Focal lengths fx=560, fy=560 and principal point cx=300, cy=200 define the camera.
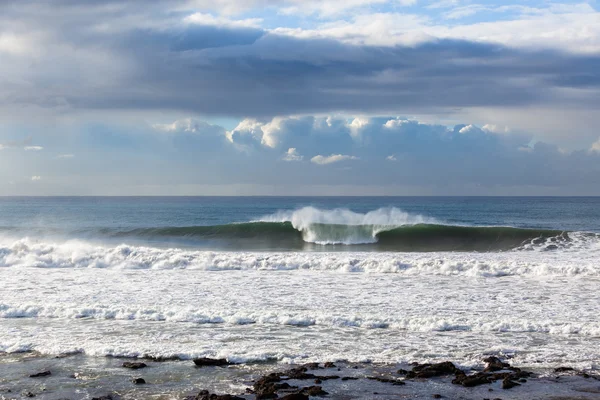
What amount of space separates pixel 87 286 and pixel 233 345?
23.5 feet

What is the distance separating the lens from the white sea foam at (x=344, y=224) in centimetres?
2889

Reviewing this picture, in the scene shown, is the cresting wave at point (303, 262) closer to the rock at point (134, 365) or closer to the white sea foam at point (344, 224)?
the white sea foam at point (344, 224)

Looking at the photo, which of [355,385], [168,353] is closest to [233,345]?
[168,353]

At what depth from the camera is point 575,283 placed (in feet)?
49.1

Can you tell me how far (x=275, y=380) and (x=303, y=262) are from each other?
35.9 feet

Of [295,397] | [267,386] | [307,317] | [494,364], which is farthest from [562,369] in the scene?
[307,317]

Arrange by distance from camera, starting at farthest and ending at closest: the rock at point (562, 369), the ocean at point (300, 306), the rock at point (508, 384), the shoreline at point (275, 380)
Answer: the ocean at point (300, 306)
the rock at point (562, 369)
the rock at point (508, 384)
the shoreline at point (275, 380)

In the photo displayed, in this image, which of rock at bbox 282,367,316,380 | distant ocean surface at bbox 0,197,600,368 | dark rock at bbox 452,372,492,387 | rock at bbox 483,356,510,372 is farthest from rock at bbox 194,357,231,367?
rock at bbox 483,356,510,372

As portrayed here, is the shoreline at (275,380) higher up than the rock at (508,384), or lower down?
lower down

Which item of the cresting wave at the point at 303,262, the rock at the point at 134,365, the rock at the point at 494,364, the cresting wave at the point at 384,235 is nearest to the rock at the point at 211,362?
the rock at the point at 134,365

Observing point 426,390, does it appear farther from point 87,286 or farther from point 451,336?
point 87,286

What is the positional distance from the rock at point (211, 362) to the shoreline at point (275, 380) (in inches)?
0.6

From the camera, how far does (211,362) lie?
8078 mm

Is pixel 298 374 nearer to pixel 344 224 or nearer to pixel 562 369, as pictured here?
pixel 562 369
